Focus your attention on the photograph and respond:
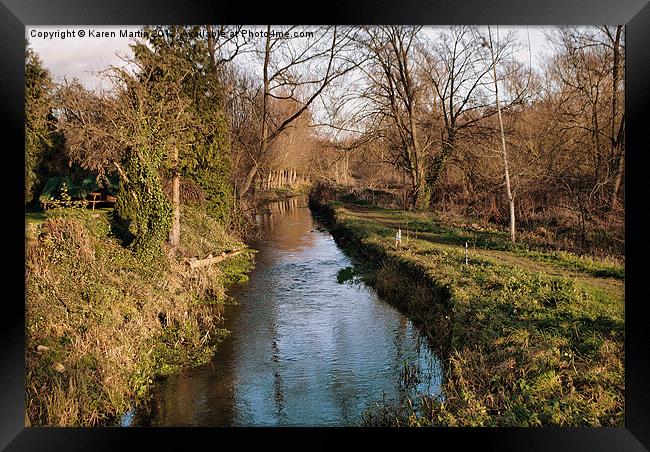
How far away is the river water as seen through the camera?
6.58 m

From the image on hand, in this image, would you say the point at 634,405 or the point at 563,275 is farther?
the point at 563,275

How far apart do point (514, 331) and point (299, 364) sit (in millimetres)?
3312

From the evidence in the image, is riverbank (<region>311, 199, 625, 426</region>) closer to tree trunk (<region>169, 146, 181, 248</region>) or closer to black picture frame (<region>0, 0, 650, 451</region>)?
black picture frame (<region>0, 0, 650, 451</region>)

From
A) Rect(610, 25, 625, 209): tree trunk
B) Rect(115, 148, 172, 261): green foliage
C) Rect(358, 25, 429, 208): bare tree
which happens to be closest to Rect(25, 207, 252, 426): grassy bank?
Rect(115, 148, 172, 261): green foliage

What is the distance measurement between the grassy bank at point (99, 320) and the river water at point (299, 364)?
456 mm

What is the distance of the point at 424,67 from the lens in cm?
2153

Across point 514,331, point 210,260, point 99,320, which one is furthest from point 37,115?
point 514,331

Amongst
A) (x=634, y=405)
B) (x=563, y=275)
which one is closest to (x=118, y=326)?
(x=634, y=405)

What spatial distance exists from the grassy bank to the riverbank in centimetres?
350

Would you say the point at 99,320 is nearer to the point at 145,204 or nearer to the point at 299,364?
the point at 299,364

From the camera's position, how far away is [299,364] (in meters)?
8.04

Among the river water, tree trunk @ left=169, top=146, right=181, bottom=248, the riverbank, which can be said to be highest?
tree trunk @ left=169, top=146, right=181, bottom=248

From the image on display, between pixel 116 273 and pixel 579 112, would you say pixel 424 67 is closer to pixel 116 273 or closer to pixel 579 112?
pixel 579 112
